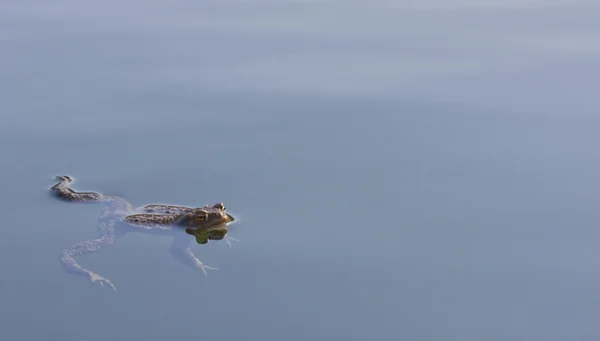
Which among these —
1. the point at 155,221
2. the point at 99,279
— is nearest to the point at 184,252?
the point at 155,221

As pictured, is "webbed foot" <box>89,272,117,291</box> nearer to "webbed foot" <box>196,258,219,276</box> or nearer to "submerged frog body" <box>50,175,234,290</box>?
"submerged frog body" <box>50,175,234,290</box>

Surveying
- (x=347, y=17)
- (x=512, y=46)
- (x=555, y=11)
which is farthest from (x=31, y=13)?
(x=555, y=11)

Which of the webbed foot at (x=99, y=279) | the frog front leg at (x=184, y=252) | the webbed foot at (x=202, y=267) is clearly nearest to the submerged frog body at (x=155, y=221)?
the frog front leg at (x=184, y=252)

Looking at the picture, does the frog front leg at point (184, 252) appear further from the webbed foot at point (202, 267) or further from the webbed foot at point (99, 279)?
the webbed foot at point (99, 279)

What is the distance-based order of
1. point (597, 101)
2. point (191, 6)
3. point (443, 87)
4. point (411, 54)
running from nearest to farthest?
point (597, 101), point (443, 87), point (411, 54), point (191, 6)

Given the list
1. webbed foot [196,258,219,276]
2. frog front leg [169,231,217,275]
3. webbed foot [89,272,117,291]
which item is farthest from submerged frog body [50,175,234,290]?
webbed foot [89,272,117,291]

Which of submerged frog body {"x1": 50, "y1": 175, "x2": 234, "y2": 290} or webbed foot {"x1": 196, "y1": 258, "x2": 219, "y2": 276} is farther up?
submerged frog body {"x1": 50, "y1": 175, "x2": 234, "y2": 290}

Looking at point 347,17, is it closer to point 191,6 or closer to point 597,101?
point 191,6
